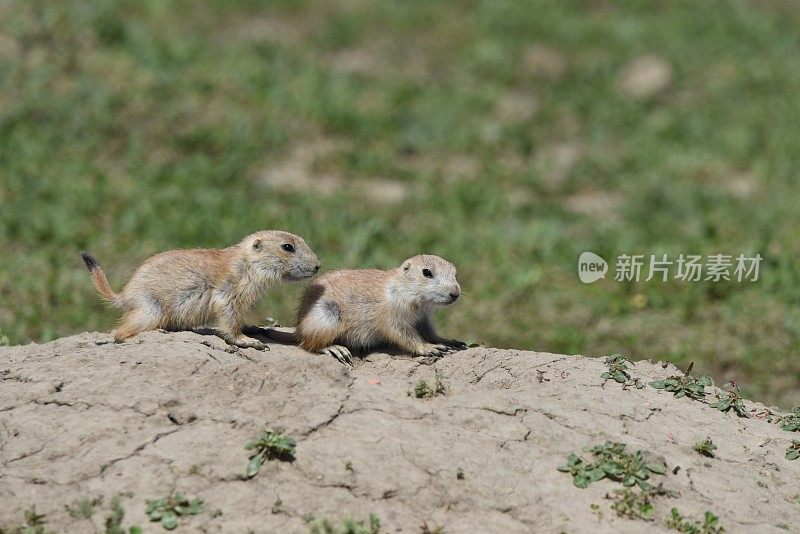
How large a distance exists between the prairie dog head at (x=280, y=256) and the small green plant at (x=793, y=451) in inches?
121

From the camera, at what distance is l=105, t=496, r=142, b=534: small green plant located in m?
4.91

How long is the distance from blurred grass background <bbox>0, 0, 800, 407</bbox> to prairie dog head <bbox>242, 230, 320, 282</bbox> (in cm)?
276

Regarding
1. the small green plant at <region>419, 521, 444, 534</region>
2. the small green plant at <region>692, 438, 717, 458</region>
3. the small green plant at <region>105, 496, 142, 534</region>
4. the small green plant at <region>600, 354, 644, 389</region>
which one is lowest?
the small green plant at <region>105, 496, 142, 534</region>

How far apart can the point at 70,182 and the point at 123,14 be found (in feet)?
16.2

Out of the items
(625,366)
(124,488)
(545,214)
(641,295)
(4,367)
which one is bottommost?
(124,488)

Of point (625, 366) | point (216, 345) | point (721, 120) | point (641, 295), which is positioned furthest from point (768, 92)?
point (216, 345)

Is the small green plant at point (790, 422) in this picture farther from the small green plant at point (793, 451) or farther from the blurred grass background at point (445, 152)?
the blurred grass background at point (445, 152)

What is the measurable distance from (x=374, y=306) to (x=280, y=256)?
26.9 inches

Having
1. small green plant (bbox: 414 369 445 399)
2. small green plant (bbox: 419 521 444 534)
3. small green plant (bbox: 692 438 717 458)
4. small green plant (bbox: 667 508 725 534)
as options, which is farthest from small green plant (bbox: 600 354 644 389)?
small green plant (bbox: 419 521 444 534)

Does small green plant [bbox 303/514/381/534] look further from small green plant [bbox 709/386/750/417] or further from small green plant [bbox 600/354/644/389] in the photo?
small green plant [bbox 709/386/750/417]

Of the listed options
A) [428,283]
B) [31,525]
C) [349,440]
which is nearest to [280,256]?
[428,283]

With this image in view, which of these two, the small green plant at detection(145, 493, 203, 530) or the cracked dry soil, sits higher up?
the cracked dry soil

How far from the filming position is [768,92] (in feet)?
53.6

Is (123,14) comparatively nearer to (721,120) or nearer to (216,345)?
(721,120)
